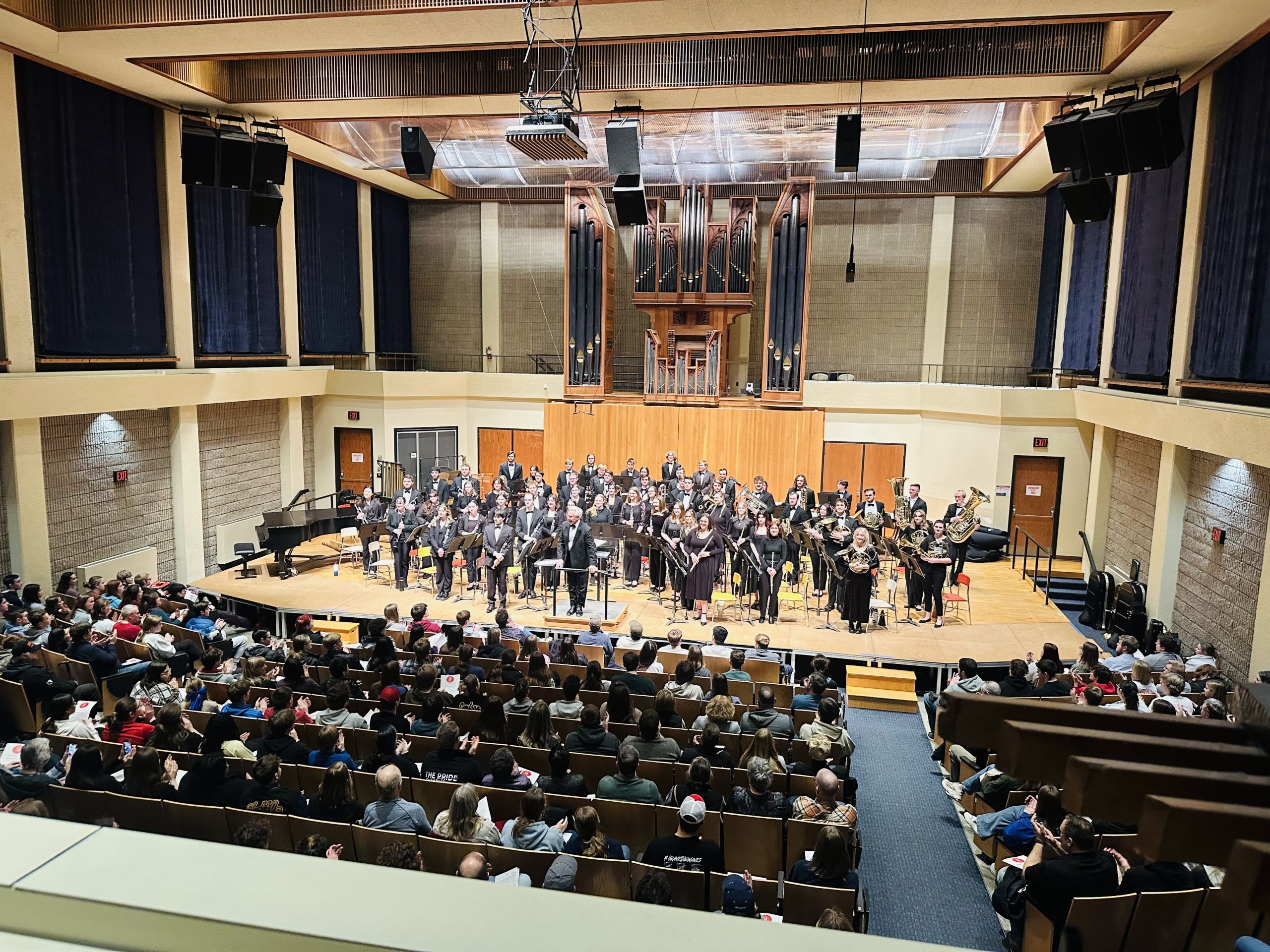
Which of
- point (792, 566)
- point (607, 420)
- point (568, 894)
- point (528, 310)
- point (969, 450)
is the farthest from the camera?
point (528, 310)

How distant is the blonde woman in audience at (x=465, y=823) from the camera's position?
4535 millimetres

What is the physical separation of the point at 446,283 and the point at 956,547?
45.8ft

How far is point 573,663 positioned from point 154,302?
31.6ft

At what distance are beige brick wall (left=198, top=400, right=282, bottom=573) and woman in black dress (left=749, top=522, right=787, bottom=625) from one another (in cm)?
965

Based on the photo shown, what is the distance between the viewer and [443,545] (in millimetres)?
12180

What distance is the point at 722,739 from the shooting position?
6.35m

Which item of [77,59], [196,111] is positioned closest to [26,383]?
[77,59]

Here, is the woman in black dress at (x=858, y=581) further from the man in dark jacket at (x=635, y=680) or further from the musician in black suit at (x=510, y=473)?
the musician in black suit at (x=510, y=473)

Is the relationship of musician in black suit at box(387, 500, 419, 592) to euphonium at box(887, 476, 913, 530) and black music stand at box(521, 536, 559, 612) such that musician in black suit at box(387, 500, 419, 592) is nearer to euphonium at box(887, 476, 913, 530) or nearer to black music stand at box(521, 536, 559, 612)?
black music stand at box(521, 536, 559, 612)

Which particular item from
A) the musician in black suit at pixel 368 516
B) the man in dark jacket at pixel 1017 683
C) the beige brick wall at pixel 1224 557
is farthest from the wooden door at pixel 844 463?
the man in dark jacket at pixel 1017 683

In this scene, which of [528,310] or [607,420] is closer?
[607,420]

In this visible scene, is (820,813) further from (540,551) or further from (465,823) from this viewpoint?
(540,551)

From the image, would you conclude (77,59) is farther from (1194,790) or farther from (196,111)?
(1194,790)

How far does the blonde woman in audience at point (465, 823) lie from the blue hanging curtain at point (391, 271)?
1661 cm
